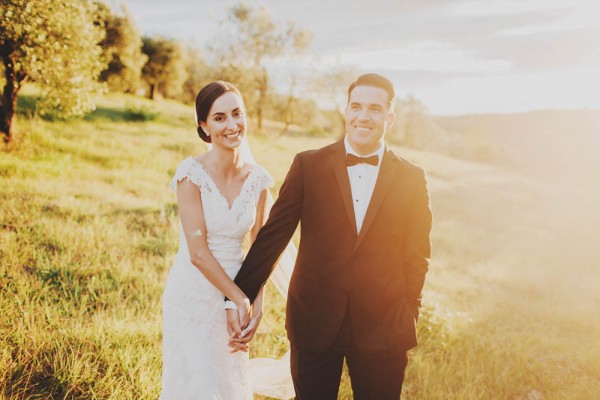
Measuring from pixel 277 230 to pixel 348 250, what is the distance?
505 mm

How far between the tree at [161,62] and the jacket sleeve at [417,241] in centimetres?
3993

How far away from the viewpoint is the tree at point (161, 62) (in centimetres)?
3803

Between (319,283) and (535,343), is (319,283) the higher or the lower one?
the higher one

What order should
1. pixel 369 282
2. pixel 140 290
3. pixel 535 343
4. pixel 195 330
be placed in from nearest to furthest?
pixel 369 282, pixel 195 330, pixel 140 290, pixel 535 343

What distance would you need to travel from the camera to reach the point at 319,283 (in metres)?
2.76

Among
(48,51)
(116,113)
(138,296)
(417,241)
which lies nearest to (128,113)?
(116,113)

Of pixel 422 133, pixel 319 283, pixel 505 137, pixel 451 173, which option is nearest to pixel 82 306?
pixel 319 283

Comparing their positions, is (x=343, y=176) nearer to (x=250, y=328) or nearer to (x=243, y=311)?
(x=243, y=311)

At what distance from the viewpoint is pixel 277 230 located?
274 cm

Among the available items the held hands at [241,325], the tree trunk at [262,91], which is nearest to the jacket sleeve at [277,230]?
the held hands at [241,325]

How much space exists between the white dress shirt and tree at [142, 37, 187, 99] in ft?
130

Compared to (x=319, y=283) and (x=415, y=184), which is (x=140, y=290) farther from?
(x=415, y=184)

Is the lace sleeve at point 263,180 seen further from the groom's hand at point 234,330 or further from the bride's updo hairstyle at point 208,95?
the groom's hand at point 234,330

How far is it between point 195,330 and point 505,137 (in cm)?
11975
